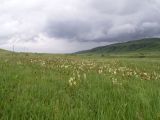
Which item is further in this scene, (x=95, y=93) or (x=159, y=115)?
(x=95, y=93)

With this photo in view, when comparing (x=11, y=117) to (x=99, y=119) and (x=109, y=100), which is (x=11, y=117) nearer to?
(x=99, y=119)

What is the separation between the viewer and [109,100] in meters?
5.82

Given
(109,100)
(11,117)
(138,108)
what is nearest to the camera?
(11,117)

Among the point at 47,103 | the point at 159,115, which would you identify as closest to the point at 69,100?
the point at 47,103

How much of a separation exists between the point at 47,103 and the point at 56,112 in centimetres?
62

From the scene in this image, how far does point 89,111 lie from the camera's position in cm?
493

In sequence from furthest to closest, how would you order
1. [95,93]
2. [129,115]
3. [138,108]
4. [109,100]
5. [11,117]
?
[95,93] < [109,100] < [138,108] < [129,115] < [11,117]

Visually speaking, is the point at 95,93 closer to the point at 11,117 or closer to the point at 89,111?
the point at 89,111

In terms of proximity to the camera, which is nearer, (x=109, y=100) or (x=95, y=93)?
(x=109, y=100)

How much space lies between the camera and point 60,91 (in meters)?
6.69

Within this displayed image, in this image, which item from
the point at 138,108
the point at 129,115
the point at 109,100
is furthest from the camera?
the point at 109,100

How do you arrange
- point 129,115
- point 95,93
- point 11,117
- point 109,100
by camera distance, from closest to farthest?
point 11,117 → point 129,115 → point 109,100 → point 95,93

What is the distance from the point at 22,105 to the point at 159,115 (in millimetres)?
2719

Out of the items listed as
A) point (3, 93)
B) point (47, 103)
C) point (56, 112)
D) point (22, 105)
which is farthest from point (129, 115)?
point (3, 93)
